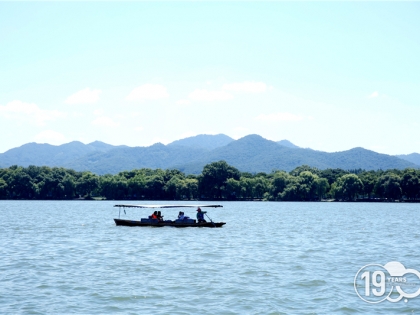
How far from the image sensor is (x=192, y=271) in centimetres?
2894

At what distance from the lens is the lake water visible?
70.2 ft

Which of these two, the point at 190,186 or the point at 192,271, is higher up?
the point at 190,186

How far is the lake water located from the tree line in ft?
351

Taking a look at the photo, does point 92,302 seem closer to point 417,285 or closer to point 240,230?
point 417,285

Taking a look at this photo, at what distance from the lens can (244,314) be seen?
66.2 feet

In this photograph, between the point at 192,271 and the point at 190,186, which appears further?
the point at 190,186

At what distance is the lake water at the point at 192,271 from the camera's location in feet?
70.2

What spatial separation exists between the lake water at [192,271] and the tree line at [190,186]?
4215 inches

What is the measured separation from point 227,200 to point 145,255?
13509 cm

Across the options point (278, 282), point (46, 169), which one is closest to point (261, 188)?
point (46, 169)

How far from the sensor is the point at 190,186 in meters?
162

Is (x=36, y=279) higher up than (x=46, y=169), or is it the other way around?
(x=46, y=169)

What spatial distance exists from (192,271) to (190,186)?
13331 cm

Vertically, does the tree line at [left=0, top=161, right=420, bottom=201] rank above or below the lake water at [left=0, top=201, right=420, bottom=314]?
above
